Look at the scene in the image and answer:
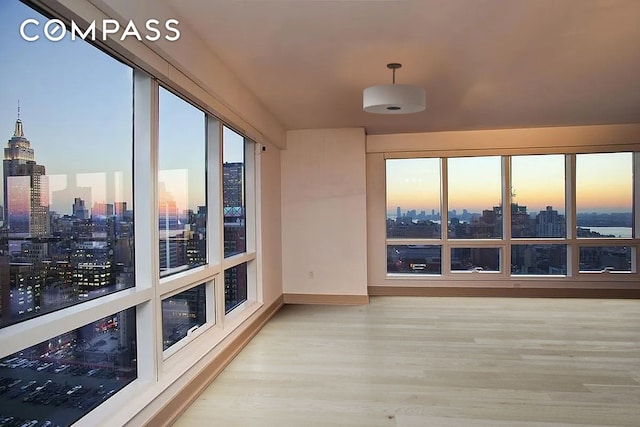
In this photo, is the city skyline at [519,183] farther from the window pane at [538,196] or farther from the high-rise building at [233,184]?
the high-rise building at [233,184]

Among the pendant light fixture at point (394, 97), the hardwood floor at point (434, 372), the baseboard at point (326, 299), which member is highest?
the pendant light fixture at point (394, 97)

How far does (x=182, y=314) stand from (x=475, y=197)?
5142 mm

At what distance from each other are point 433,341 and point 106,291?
322 centimetres

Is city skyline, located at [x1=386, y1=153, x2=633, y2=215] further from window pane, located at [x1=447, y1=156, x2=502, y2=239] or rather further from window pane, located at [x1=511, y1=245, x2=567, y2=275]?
window pane, located at [x1=511, y1=245, x2=567, y2=275]

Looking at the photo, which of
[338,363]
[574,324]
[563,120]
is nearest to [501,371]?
[338,363]

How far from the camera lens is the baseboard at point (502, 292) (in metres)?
6.28

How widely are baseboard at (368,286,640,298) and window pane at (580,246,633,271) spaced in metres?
0.34

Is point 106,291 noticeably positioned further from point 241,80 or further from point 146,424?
point 241,80

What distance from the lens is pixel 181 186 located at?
329 cm

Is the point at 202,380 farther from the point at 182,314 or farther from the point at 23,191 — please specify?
the point at 23,191

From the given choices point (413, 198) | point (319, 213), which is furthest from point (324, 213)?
point (413, 198)

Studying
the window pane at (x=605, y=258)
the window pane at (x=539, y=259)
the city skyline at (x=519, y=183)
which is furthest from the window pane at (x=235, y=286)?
the window pane at (x=605, y=258)

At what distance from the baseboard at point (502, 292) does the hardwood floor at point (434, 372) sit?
2.71 ft

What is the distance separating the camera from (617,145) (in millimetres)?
6258
